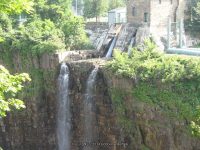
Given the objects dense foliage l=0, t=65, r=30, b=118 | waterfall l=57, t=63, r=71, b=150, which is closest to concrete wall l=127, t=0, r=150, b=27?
waterfall l=57, t=63, r=71, b=150

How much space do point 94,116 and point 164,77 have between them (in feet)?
15.6

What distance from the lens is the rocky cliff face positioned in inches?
765

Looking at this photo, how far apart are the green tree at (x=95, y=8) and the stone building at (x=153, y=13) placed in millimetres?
10984

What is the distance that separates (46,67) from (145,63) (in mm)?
7044

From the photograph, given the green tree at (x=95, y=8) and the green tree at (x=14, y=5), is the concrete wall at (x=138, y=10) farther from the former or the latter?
the green tree at (x=14, y=5)

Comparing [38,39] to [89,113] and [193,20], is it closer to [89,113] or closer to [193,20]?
[89,113]

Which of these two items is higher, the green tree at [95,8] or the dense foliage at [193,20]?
the green tree at [95,8]

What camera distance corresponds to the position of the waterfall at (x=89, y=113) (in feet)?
73.8

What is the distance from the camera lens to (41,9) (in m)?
31.1

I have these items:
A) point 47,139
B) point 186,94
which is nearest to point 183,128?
point 186,94

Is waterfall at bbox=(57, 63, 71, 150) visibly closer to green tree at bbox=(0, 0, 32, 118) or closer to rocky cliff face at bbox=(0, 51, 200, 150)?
rocky cliff face at bbox=(0, 51, 200, 150)

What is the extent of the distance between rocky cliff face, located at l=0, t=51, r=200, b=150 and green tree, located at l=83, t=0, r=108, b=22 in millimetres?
13862

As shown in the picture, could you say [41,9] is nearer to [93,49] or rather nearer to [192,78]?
[93,49]

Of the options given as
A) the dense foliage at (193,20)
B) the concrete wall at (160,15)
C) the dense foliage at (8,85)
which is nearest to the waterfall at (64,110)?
the concrete wall at (160,15)
